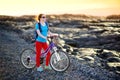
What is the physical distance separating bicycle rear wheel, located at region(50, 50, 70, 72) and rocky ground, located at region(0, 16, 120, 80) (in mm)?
146

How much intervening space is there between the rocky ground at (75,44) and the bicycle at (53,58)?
0.44 ft

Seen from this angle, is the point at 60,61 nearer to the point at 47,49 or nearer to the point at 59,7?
the point at 47,49

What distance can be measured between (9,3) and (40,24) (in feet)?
4.14

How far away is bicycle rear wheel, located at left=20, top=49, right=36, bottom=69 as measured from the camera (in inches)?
185

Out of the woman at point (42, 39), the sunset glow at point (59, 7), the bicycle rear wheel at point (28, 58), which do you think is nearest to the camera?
the woman at point (42, 39)

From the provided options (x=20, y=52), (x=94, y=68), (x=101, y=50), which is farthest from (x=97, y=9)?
(x=20, y=52)

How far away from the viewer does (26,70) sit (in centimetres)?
479

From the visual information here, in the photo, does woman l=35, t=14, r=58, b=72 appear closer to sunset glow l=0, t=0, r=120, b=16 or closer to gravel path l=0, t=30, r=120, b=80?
gravel path l=0, t=30, r=120, b=80

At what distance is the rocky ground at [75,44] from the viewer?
15.7 ft

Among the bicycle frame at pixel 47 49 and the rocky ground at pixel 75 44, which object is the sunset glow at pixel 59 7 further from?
the bicycle frame at pixel 47 49

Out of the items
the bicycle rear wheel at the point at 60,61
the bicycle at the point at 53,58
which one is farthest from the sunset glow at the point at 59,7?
the bicycle rear wheel at the point at 60,61

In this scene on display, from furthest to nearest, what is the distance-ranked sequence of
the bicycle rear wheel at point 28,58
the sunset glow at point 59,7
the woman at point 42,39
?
1. the sunset glow at point 59,7
2. the bicycle rear wheel at point 28,58
3. the woman at point 42,39

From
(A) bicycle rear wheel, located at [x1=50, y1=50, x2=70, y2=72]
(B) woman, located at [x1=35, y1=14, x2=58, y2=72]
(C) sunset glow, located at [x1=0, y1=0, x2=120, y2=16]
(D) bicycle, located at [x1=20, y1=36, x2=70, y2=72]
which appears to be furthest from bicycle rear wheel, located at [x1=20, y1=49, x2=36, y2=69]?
(C) sunset glow, located at [x1=0, y1=0, x2=120, y2=16]

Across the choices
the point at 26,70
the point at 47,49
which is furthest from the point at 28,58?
the point at 47,49
